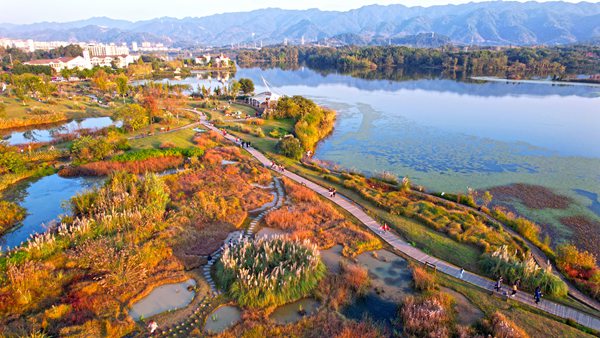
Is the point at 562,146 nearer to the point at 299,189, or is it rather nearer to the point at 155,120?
the point at 299,189

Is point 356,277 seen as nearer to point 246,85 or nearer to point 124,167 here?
point 124,167

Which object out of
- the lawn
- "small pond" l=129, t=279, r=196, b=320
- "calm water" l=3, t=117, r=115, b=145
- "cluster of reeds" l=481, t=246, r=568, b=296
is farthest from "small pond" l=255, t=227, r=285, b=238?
"calm water" l=3, t=117, r=115, b=145

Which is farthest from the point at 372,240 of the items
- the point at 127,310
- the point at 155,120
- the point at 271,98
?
the point at 271,98

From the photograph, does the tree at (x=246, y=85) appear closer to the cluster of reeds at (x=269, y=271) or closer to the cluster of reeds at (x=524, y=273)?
the cluster of reeds at (x=269, y=271)

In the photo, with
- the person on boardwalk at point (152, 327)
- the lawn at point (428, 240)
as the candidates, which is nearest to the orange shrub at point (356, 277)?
the lawn at point (428, 240)

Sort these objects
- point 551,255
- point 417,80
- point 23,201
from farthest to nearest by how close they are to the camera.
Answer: point 417,80 < point 23,201 < point 551,255

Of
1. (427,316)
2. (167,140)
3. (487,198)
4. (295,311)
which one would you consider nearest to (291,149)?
(167,140)
